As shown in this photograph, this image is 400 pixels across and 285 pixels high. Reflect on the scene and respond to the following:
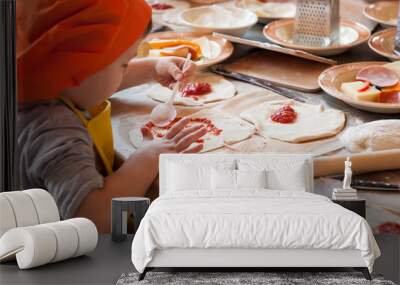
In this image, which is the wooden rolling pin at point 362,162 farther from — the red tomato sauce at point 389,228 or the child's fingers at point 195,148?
the child's fingers at point 195,148

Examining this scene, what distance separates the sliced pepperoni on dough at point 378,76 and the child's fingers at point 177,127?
91 cm

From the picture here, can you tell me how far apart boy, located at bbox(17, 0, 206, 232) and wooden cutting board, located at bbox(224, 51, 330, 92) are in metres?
0.30

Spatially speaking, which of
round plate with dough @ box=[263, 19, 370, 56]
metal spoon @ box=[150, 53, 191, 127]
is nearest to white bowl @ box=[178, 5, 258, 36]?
round plate with dough @ box=[263, 19, 370, 56]

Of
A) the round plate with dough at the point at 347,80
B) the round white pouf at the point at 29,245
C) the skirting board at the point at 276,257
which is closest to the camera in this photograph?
the skirting board at the point at 276,257

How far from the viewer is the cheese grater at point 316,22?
14.3 feet

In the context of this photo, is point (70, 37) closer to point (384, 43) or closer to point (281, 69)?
point (281, 69)

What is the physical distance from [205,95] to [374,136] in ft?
2.92

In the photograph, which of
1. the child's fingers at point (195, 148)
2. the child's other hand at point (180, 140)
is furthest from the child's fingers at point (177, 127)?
the child's fingers at point (195, 148)

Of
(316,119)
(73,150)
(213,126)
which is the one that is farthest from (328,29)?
(73,150)

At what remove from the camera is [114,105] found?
440cm

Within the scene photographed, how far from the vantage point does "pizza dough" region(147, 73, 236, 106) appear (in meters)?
4.38

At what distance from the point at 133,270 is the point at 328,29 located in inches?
63.5

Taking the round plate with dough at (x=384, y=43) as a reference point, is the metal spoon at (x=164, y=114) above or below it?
below

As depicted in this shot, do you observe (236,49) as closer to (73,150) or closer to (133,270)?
(73,150)
